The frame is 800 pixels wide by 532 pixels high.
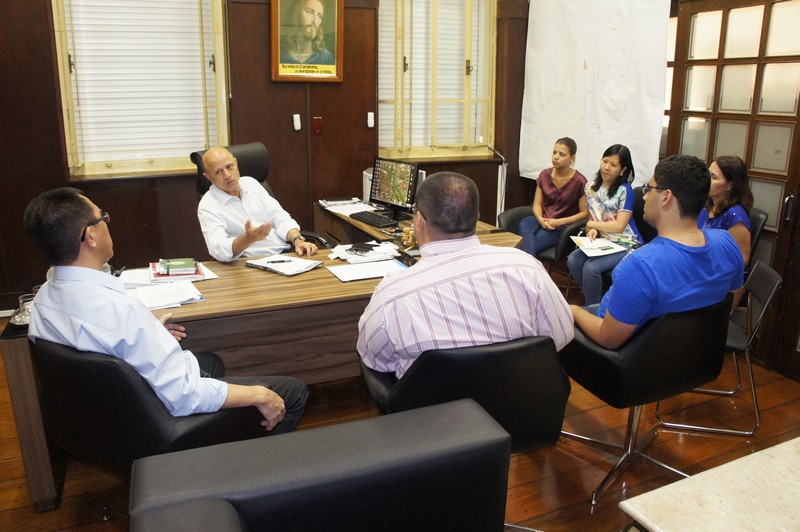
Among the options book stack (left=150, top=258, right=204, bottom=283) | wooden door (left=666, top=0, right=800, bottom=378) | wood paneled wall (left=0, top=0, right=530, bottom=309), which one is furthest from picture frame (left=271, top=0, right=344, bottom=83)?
wooden door (left=666, top=0, right=800, bottom=378)

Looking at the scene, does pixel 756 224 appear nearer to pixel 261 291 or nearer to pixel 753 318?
pixel 753 318

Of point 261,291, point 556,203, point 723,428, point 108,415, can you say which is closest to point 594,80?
point 556,203

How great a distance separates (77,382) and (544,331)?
132cm

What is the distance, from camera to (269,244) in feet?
11.9

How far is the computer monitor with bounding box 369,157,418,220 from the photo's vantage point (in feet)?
13.6

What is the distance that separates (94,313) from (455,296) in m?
1.00

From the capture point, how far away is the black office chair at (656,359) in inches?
87.6

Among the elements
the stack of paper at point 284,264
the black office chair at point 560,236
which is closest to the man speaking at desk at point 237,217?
the stack of paper at point 284,264

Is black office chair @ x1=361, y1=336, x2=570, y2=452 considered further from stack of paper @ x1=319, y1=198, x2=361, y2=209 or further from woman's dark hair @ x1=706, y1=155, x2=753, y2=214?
stack of paper @ x1=319, y1=198, x2=361, y2=209

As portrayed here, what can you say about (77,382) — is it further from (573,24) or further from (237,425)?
(573,24)

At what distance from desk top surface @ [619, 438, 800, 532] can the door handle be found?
2.60 metres

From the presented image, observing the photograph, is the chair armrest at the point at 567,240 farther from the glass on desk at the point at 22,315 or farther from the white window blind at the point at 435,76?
the glass on desk at the point at 22,315

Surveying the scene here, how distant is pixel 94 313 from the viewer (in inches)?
69.9

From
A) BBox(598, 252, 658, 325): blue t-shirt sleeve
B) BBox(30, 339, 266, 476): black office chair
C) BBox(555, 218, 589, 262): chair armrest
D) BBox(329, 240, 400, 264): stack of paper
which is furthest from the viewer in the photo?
BBox(555, 218, 589, 262): chair armrest
